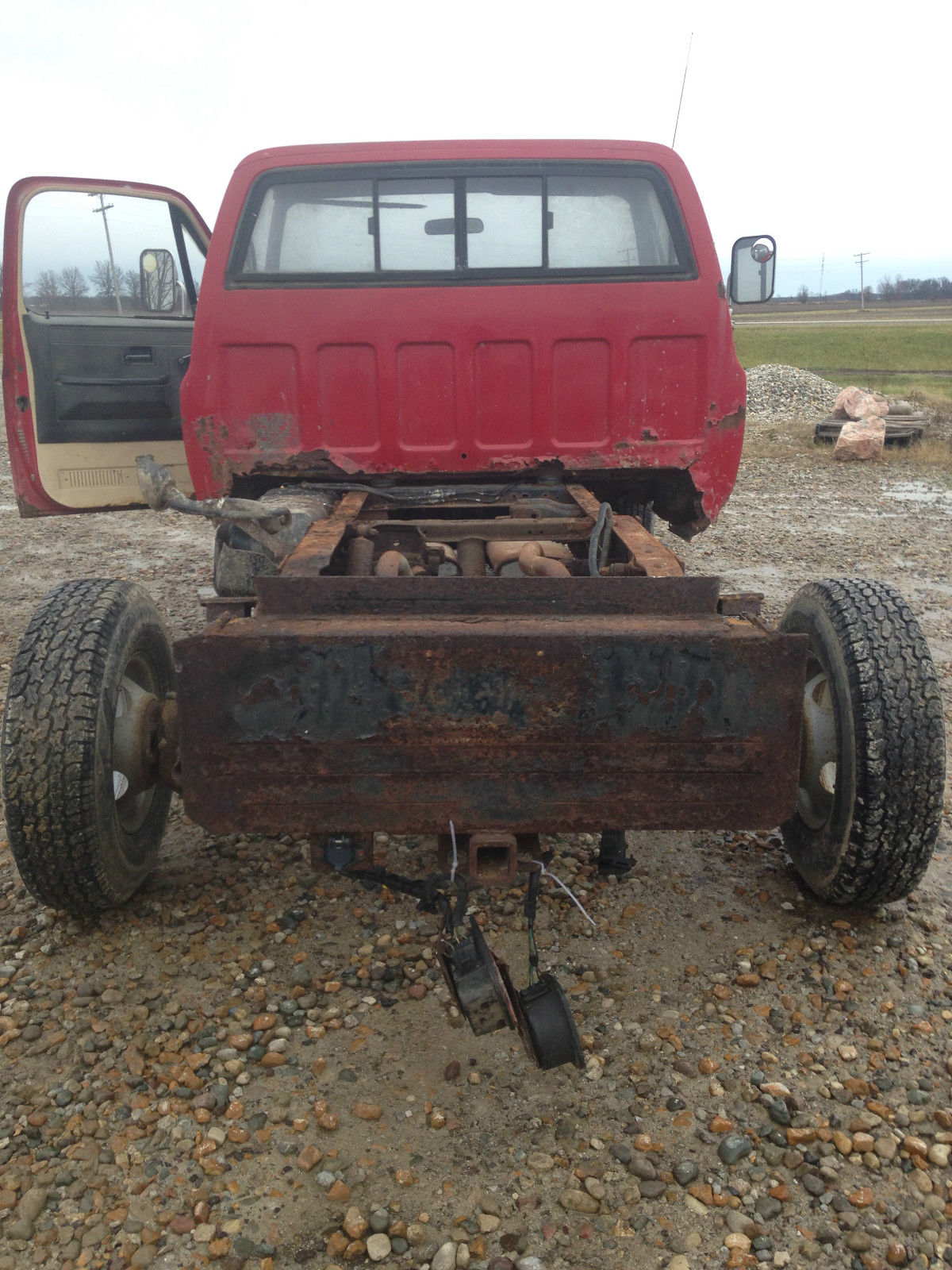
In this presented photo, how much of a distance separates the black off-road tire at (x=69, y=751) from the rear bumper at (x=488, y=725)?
0.51 meters

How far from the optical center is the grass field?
23281mm

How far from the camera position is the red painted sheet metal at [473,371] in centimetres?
A: 367

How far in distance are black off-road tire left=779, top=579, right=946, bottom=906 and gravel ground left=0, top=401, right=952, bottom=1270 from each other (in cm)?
25

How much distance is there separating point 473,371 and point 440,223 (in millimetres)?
613

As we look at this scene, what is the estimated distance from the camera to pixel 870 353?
35469 mm

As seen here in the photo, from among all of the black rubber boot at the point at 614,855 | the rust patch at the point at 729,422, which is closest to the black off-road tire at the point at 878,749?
the black rubber boot at the point at 614,855

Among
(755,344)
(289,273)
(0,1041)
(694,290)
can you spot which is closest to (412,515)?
(289,273)

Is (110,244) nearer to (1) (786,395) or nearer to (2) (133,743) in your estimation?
(2) (133,743)

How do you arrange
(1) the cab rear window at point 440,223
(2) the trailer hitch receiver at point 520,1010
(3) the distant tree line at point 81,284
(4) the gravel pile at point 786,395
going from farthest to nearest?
(4) the gravel pile at point 786,395 → (3) the distant tree line at point 81,284 → (1) the cab rear window at point 440,223 → (2) the trailer hitch receiver at point 520,1010

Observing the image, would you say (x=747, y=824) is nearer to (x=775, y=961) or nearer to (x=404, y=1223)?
(x=775, y=961)

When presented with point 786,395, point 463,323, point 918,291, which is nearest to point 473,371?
point 463,323

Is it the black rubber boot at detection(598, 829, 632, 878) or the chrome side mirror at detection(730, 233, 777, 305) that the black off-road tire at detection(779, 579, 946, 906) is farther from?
the chrome side mirror at detection(730, 233, 777, 305)

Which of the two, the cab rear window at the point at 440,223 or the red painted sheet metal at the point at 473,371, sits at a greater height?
the cab rear window at the point at 440,223

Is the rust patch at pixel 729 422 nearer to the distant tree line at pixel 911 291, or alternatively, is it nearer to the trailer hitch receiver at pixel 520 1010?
the trailer hitch receiver at pixel 520 1010
